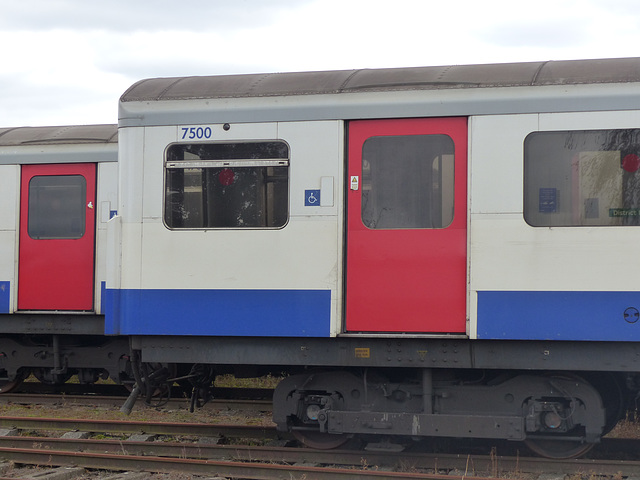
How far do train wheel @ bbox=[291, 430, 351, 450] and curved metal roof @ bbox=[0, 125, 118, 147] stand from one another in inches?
198

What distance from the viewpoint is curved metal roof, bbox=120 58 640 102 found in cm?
637

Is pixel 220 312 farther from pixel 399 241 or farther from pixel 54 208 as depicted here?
pixel 54 208

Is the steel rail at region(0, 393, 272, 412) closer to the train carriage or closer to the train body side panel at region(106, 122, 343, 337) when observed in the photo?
the train carriage

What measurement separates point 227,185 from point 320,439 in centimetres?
253

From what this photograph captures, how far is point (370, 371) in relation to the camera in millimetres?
6930

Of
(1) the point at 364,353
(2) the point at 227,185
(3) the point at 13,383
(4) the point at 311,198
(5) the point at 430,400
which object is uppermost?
(2) the point at 227,185

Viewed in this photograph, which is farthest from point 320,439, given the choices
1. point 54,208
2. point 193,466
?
point 54,208

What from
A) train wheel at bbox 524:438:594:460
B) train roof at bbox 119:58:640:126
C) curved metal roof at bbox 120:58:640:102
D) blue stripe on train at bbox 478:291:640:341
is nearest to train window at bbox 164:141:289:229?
train roof at bbox 119:58:640:126

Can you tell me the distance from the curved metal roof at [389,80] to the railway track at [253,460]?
3.24 metres

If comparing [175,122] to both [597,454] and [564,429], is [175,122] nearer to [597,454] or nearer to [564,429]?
[564,429]

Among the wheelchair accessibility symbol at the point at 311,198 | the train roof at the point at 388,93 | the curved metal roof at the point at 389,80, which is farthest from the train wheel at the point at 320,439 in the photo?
the curved metal roof at the point at 389,80

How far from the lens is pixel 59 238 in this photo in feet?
34.5

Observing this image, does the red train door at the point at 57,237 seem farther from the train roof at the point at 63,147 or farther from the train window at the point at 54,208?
the train roof at the point at 63,147

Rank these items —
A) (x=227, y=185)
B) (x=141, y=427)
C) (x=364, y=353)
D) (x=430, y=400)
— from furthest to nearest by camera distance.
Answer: (x=141, y=427) → (x=227, y=185) → (x=430, y=400) → (x=364, y=353)
